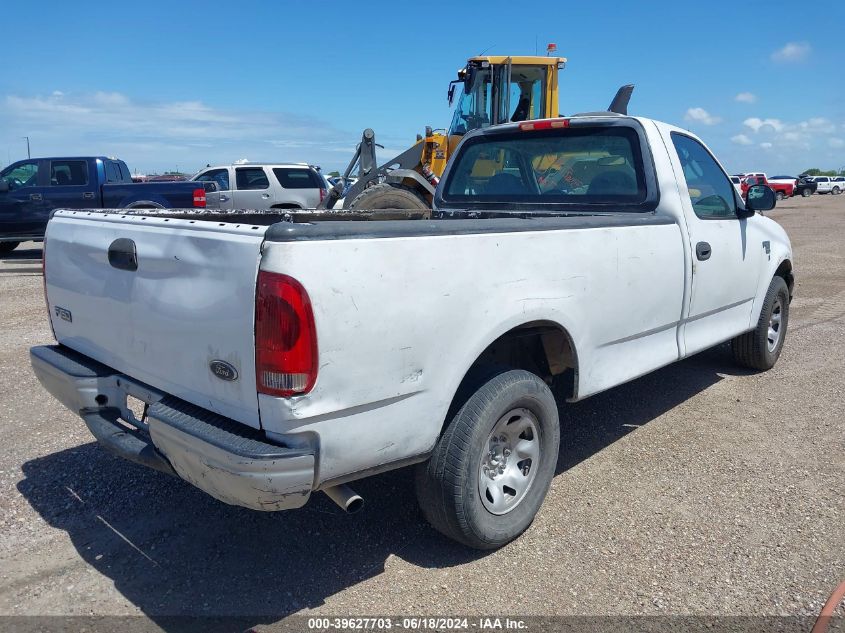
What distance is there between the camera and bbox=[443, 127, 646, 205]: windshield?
447 centimetres

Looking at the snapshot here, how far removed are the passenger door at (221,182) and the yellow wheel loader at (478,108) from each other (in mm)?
5056

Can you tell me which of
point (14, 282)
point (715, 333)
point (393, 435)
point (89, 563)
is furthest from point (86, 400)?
point (14, 282)

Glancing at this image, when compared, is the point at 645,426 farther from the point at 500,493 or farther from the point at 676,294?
the point at 500,493

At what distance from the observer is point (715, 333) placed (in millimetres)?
4910

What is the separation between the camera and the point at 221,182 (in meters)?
16.6

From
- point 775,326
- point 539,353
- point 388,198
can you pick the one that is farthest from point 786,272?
point 388,198

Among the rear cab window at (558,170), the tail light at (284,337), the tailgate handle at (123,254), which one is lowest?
the tail light at (284,337)

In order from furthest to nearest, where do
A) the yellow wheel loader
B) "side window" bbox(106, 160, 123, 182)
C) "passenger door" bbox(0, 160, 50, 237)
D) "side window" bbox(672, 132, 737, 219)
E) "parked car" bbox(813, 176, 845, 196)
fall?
1. "parked car" bbox(813, 176, 845, 196)
2. "side window" bbox(106, 160, 123, 182)
3. "passenger door" bbox(0, 160, 50, 237)
4. the yellow wheel loader
5. "side window" bbox(672, 132, 737, 219)

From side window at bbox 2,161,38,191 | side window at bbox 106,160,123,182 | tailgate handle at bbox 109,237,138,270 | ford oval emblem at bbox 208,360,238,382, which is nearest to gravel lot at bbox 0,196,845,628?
ford oval emblem at bbox 208,360,238,382

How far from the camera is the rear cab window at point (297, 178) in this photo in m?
16.9

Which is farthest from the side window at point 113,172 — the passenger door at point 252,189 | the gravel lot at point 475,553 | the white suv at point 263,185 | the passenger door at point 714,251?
the passenger door at point 714,251

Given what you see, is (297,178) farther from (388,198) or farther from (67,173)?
(388,198)

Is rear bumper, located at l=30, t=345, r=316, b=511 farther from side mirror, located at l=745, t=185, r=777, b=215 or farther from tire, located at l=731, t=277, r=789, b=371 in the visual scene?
tire, located at l=731, t=277, r=789, b=371

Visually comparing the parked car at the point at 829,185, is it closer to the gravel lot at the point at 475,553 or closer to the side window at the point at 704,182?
the side window at the point at 704,182
